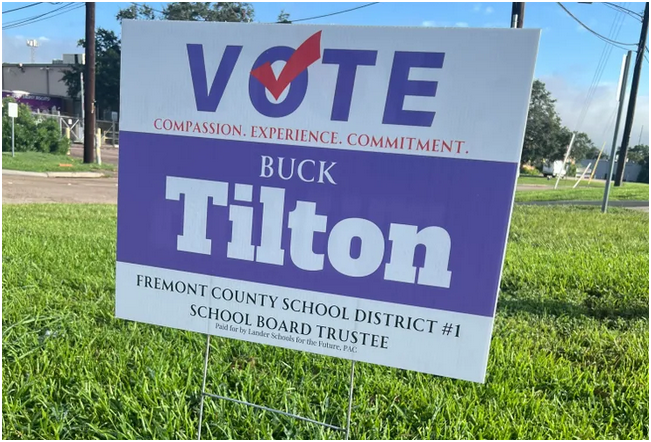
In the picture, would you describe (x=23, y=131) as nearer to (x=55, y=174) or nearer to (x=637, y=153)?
(x=55, y=174)

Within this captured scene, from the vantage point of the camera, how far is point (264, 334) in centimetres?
202

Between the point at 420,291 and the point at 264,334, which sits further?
the point at 264,334

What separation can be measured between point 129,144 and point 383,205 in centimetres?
108

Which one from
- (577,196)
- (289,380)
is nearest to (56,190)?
(289,380)

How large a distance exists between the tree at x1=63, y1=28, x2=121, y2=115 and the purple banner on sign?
2242 inches

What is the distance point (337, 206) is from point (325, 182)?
0.34 feet

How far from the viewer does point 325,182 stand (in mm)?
1873

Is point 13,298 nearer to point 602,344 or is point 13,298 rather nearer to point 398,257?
point 398,257

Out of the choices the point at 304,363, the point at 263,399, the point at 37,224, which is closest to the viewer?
the point at 263,399

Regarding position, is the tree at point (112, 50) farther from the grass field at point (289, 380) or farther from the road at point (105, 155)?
the grass field at point (289, 380)

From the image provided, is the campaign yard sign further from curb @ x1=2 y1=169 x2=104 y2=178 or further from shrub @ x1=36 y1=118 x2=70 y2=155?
shrub @ x1=36 y1=118 x2=70 y2=155

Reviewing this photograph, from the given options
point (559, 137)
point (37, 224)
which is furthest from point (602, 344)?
point (559, 137)

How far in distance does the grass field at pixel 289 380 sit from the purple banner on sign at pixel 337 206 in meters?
0.79

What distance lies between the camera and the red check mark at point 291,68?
180 cm
